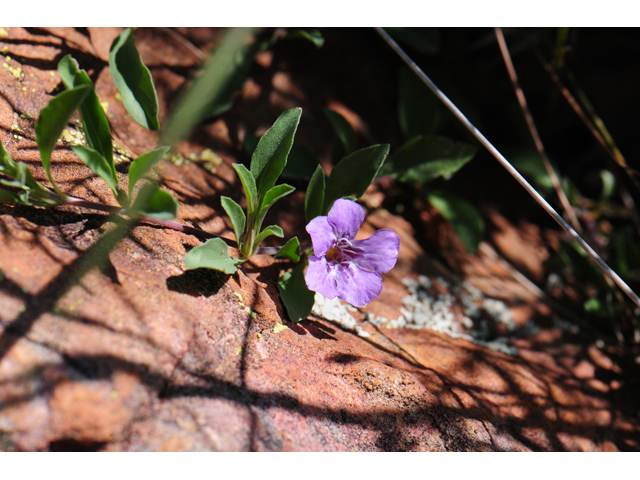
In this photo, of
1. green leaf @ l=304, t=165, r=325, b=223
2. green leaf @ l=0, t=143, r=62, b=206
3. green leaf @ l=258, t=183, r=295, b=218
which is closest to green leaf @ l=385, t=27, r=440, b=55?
green leaf @ l=304, t=165, r=325, b=223

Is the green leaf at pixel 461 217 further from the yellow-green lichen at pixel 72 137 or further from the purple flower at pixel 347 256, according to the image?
the yellow-green lichen at pixel 72 137

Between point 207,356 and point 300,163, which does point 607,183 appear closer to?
point 300,163

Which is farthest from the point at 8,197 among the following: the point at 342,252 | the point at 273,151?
the point at 342,252

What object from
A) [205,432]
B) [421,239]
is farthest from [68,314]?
[421,239]

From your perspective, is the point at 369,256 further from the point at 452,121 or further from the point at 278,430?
the point at 452,121

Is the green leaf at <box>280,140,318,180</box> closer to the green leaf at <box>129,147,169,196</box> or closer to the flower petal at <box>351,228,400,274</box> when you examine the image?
the flower petal at <box>351,228,400,274</box>

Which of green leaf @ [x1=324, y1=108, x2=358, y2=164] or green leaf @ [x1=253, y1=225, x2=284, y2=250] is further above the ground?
green leaf @ [x1=324, y1=108, x2=358, y2=164]

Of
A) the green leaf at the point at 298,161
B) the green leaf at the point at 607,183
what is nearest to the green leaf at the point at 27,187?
the green leaf at the point at 298,161
